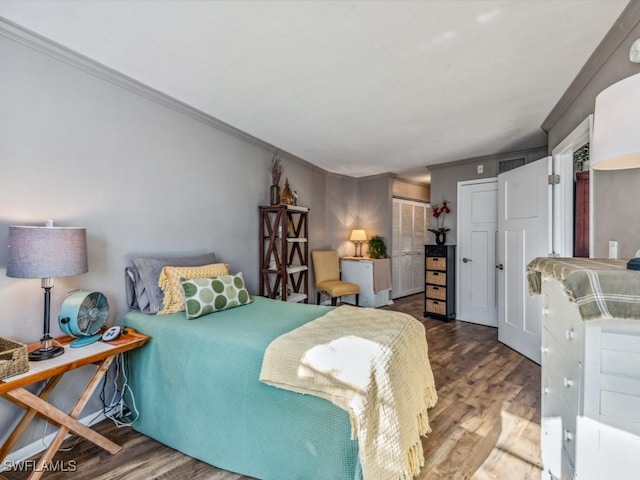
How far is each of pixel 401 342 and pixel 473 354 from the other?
79.4 inches

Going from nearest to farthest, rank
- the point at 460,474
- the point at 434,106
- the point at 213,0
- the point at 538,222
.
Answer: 1. the point at 213,0
2. the point at 460,474
3. the point at 434,106
4. the point at 538,222

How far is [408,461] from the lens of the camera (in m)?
1.47

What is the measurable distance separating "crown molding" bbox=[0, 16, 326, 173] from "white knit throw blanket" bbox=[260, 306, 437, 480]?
213 centimetres

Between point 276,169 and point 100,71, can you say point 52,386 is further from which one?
point 276,169

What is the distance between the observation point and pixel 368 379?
129 centimetres

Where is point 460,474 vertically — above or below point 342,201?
below

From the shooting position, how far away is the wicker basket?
1.30 meters

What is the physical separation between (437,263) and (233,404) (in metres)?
3.62

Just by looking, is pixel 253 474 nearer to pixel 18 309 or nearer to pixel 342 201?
pixel 18 309

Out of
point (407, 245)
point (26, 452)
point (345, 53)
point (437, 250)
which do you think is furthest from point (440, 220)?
point (26, 452)

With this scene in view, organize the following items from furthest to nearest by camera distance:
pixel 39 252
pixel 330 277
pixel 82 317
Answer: pixel 330 277 → pixel 82 317 → pixel 39 252

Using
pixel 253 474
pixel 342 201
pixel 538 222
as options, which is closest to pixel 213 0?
pixel 253 474

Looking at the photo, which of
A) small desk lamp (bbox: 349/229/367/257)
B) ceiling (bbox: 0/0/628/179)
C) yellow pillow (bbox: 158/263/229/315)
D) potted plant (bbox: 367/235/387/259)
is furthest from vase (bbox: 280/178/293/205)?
A: potted plant (bbox: 367/235/387/259)

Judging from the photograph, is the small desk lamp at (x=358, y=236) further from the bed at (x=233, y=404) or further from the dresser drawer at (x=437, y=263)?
the bed at (x=233, y=404)
